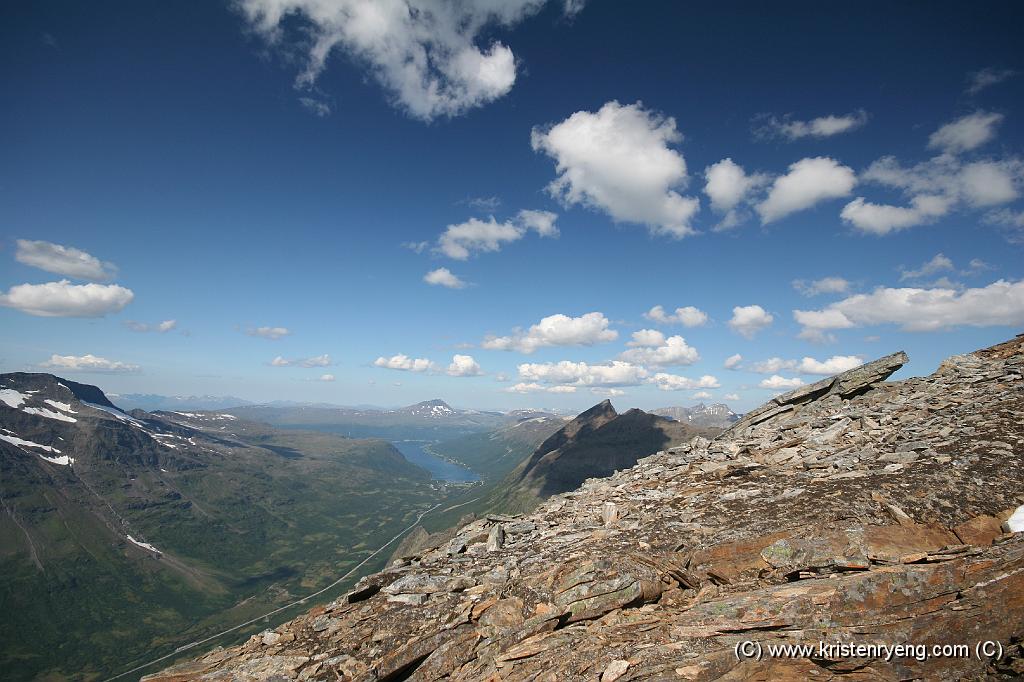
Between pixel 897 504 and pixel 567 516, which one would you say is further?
pixel 567 516

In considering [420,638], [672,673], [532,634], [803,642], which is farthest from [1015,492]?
[420,638]

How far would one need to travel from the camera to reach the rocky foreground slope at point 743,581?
11734 mm

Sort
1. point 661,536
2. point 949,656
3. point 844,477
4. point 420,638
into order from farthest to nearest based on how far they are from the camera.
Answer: point 844,477, point 661,536, point 420,638, point 949,656

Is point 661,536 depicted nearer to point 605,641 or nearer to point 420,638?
point 605,641

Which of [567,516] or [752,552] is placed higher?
[752,552]

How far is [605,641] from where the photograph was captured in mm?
14406

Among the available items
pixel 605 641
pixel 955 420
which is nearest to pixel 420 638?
pixel 605 641

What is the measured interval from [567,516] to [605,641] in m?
14.5

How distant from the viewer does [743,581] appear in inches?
633

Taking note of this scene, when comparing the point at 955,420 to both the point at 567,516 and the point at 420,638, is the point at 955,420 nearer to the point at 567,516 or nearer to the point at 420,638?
the point at 567,516

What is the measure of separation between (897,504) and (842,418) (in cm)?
1613

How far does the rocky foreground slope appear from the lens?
1173cm

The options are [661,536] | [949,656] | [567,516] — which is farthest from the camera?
[567,516]

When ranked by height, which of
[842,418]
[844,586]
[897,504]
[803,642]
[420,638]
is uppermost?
[842,418]
